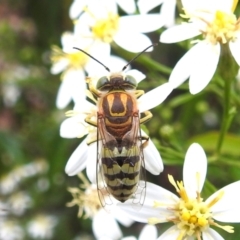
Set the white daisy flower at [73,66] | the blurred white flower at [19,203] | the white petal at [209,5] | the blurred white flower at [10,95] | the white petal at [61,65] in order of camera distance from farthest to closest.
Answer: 1. the blurred white flower at [10,95]
2. the blurred white flower at [19,203]
3. the white petal at [61,65]
4. the white daisy flower at [73,66]
5. the white petal at [209,5]

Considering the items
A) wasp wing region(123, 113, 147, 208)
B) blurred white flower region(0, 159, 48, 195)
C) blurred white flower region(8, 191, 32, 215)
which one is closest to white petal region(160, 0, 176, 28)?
wasp wing region(123, 113, 147, 208)

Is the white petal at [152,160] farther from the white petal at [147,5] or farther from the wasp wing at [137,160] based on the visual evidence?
the white petal at [147,5]

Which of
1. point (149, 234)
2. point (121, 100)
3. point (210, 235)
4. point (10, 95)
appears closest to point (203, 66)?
point (121, 100)

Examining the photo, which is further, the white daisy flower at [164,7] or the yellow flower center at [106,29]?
the yellow flower center at [106,29]

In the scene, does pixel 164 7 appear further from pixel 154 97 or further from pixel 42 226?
pixel 42 226

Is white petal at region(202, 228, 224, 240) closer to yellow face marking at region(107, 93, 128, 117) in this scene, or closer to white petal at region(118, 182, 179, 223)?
white petal at region(118, 182, 179, 223)

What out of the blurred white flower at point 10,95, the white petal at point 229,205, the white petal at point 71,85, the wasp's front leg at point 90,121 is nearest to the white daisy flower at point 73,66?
the white petal at point 71,85
